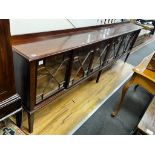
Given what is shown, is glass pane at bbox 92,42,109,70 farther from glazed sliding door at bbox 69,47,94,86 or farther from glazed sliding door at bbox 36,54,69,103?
glazed sliding door at bbox 36,54,69,103

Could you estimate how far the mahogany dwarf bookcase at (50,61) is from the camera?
103cm

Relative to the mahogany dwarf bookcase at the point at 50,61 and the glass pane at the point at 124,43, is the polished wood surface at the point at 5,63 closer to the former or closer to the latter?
the mahogany dwarf bookcase at the point at 50,61

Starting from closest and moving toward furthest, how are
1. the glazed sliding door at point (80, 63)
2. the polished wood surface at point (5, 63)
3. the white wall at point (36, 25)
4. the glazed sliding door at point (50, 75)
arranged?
1. the polished wood surface at point (5, 63)
2. the glazed sliding door at point (50, 75)
3. the white wall at point (36, 25)
4. the glazed sliding door at point (80, 63)

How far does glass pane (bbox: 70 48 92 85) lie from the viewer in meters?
1.39

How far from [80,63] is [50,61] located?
40cm

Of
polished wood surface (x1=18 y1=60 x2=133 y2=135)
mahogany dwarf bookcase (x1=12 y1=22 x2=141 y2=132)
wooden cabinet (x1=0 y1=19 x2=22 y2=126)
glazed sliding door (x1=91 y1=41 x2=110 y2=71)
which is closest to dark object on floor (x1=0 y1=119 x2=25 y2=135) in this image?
wooden cabinet (x1=0 y1=19 x2=22 y2=126)

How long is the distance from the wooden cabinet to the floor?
2.24ft

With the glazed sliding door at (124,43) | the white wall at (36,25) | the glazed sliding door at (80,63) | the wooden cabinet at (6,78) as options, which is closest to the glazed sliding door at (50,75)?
the glazed sliding door at (80,63)

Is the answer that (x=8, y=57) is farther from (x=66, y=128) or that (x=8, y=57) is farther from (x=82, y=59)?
(x=66, y=128)

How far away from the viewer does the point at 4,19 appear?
2.16 ft
